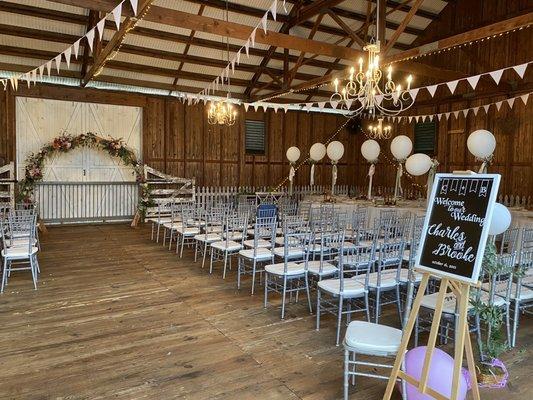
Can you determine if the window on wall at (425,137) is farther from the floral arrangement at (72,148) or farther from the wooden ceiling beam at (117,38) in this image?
the wooden ceiling beam at (117,38)

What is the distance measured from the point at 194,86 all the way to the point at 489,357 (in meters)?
11.3

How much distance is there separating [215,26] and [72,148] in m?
6.01

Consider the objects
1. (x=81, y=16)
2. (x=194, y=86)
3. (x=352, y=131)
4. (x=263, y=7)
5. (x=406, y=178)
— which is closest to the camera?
(x=81, y=16)

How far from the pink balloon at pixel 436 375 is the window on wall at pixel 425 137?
1104 cm

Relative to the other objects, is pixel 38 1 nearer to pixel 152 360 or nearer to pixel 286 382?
pixel 152 360

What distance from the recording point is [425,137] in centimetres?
1309

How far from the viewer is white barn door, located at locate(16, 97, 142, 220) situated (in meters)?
10.8

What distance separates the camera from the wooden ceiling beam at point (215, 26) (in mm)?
6066

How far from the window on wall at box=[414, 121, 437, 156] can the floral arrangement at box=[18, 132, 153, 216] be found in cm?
831

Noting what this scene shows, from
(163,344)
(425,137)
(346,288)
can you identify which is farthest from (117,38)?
(425,137)

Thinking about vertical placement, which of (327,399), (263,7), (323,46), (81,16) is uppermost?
(263,7)

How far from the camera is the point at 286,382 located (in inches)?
125

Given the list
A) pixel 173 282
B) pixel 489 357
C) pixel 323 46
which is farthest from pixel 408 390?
pixel 323 46

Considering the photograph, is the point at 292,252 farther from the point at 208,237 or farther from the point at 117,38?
the point at 117,38
